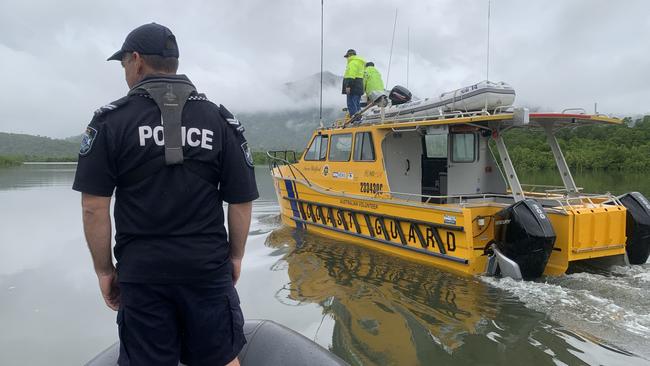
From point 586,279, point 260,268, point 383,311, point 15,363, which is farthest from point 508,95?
point 15,363

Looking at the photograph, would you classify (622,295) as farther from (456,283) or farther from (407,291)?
(407,291)

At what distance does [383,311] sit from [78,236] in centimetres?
852

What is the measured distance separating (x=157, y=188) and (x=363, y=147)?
6.91 m

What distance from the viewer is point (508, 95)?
6.51 m

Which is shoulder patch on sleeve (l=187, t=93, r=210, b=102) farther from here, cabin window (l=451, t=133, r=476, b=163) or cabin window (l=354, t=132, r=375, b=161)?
cabin window (l=451, t=133, r=476, b=163)

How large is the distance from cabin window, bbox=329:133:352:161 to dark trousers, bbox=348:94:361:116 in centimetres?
93

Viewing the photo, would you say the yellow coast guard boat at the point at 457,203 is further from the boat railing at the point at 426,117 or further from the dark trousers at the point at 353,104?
the dark trousers at the point at 353,104

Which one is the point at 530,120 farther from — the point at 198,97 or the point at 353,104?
the point at 198,97

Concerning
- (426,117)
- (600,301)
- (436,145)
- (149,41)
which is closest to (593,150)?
(436,145)

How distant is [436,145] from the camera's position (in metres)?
8.38

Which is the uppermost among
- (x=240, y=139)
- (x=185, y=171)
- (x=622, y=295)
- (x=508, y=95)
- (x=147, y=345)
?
(x=508, y=95)

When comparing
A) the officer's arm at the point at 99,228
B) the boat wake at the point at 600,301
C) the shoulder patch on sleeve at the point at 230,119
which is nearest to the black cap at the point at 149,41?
the shoulder patch on sleeve at the point at 230,119

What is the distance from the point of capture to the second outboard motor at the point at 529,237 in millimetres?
5672

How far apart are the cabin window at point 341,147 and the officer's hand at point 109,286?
7.10 meters
